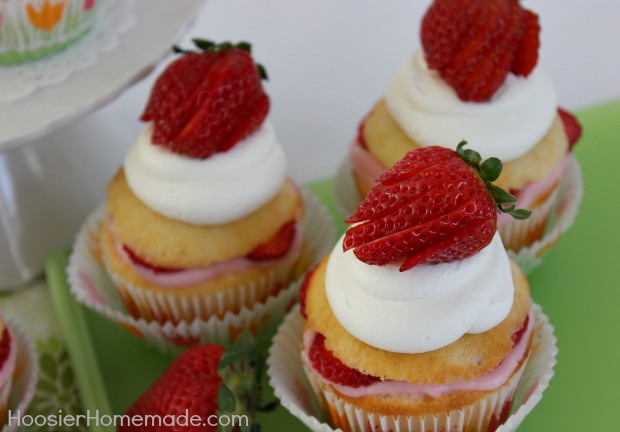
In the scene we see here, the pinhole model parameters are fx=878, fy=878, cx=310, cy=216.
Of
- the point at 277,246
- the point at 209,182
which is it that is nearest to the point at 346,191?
Result: the point at 277,246

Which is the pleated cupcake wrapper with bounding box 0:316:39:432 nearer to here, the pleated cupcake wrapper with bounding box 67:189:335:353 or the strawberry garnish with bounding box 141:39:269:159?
the pleated cupcake wrapper with bounding box 67:189:335:353

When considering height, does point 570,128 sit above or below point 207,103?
below

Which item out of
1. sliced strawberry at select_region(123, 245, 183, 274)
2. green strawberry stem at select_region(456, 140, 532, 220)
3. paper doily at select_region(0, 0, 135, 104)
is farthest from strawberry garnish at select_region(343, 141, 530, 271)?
paper doily at select_region(0, 0, 135, 104)

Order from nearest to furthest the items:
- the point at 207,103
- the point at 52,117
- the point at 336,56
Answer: the point at 207,103, the point at 52,117, the point at 336,56

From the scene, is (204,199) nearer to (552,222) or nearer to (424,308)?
(424,308)

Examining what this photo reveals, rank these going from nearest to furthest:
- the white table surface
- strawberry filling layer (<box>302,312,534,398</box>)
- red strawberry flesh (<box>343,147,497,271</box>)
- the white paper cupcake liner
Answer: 1. red strawberry flesh (<box>343,147,497,271</box>)
2. strawberry filling layer (<box>302,312,534,398</box>)
3. the white paper cupcake liner
4. the white table surface

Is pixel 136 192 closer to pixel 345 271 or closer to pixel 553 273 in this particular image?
pixel 345 271
